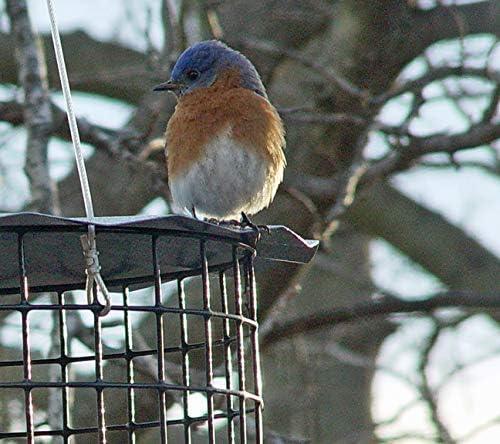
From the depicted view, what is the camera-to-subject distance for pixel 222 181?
5578mm

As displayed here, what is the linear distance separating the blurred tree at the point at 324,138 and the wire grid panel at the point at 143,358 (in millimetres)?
553

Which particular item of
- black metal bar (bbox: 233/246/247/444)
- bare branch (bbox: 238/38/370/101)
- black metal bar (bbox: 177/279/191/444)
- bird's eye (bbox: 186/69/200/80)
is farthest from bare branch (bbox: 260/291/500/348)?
black metal bar (bbox: 233/246/247/444)

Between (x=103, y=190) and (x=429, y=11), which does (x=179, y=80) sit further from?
(x=429, y=11)

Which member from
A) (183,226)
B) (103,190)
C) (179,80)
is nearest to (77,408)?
(103,190)

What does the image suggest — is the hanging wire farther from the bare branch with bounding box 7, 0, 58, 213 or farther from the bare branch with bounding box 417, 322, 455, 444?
the bare branch with bounding box 417, 322, 455, 444

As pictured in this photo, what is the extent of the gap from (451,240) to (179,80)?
14.0 ft

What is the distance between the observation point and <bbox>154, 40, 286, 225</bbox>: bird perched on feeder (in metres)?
5.60

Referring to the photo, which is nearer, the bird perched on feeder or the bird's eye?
the bird perched on feeder

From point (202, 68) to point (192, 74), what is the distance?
0.06 meters

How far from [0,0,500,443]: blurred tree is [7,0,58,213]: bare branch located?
2 cm

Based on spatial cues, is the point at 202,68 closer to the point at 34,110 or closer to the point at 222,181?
the point at 222,181

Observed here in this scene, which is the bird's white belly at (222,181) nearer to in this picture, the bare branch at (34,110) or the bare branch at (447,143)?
the bare branch at (34,110)

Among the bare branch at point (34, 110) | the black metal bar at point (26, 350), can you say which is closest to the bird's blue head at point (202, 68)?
the bare branch at point (34, 110)

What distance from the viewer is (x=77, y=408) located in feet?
24.7
